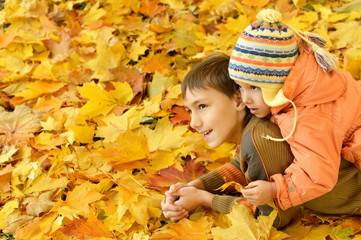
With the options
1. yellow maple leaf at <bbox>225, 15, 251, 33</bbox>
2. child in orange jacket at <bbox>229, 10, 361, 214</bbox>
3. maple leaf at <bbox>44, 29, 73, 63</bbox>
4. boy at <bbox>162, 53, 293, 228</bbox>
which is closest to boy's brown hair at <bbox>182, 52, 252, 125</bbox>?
boy at <bbox>162, 53, 293, 228</bbox>

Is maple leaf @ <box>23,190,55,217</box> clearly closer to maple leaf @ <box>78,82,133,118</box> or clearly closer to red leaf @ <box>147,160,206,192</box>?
red leaf @ <box>147,160,206,192</box>

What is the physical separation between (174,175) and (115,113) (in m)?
0.68

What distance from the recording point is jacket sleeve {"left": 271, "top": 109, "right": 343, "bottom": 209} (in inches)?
53.2

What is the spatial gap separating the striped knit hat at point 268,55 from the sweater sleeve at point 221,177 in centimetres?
53

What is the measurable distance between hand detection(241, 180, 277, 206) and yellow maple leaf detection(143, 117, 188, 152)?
2.40ft

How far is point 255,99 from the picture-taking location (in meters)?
1.51

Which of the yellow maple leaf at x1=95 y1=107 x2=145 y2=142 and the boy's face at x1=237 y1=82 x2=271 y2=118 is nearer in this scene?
the boy's face at x1=237 y1=82 x2=271 y2=118

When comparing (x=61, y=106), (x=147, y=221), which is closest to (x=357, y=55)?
(x=147, y=221)

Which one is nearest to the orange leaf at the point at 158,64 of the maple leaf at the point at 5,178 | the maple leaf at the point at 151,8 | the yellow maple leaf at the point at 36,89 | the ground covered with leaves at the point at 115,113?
the ground covered with leaves at the point at 115,113

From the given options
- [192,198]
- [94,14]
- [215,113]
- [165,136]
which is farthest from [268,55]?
[94,14]

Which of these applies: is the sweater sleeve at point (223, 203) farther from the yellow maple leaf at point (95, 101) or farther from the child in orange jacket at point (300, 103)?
the yellow maple leaf at point (95, 101)

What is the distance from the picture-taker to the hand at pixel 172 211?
5.69 ft

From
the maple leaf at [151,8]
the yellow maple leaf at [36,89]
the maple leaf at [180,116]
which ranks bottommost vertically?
the yellow maple leaf at [36,89]

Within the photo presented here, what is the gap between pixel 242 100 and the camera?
66.4 inches
